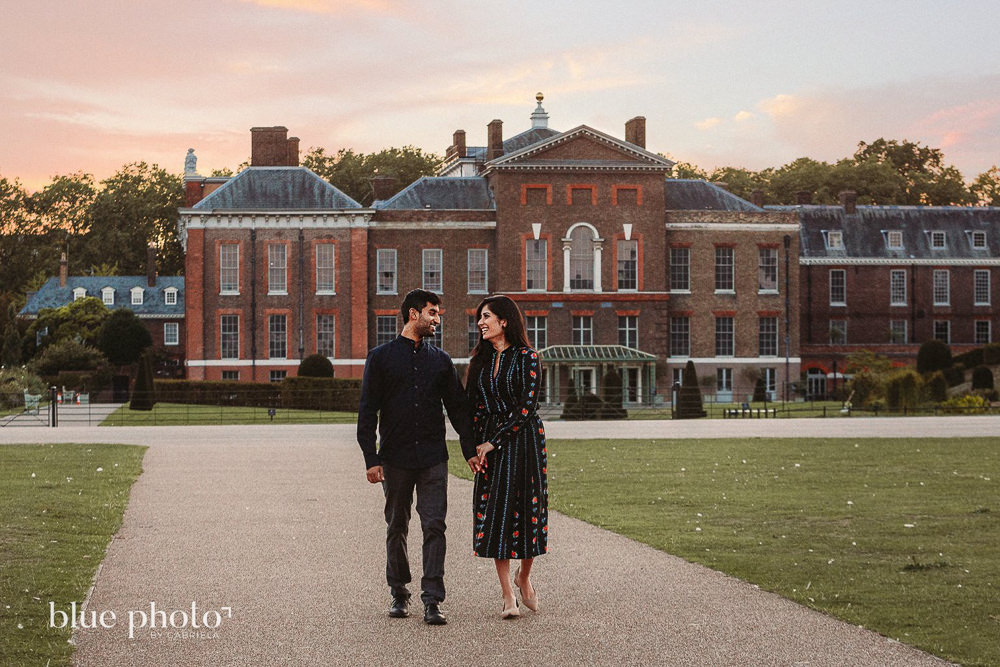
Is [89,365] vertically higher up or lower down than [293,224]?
lower down

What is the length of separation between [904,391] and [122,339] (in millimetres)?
38600

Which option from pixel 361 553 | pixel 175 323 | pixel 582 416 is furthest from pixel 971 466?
pixel 175 323

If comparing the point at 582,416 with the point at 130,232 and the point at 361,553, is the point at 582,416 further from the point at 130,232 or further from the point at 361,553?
the point at 130,232

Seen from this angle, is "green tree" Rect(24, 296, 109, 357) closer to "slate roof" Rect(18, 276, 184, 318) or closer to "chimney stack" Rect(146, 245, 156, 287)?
"slate roof" Rect(18, 276, 184, 318)

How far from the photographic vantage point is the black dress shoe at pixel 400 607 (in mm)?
8219

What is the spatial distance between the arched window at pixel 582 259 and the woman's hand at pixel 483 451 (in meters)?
51.5

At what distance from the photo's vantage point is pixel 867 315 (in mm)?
69188

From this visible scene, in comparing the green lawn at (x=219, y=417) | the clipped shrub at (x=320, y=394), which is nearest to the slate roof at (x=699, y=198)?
the clipped shrub at (x=320, y=394)

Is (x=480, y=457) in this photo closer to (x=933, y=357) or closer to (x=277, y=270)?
(x=277, y=270)

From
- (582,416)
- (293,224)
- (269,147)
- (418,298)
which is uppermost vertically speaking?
(269,147)

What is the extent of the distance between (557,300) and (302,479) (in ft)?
137

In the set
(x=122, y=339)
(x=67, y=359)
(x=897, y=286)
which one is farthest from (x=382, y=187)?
(x=897, y=286)

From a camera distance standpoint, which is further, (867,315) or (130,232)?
(130,232)

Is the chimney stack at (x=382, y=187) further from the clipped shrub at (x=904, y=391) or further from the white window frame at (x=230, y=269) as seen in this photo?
the clipped shrub at (x=904, y=391)
